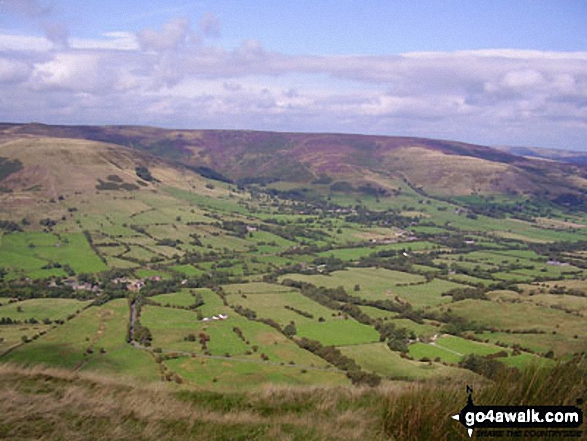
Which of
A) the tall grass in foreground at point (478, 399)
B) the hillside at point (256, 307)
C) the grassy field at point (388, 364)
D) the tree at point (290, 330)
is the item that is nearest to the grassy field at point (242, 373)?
the hillside at point (256, 307)

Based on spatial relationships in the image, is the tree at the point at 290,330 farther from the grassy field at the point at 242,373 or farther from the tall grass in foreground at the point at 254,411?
the tall grass in foreground at the point at 254,411

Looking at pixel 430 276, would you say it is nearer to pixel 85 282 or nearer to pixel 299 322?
pixel 299 322

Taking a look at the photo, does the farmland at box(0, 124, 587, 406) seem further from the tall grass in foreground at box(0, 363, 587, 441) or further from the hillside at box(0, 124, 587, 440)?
the tall grass in foreground at box(0, 363, 587, 441)

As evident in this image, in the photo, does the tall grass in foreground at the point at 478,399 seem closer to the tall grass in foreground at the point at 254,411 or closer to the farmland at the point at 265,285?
the tall grass in foreground at the point at 254,411

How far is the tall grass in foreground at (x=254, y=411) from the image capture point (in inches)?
345

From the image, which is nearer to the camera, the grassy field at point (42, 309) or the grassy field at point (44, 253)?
the grassy field at point (42, 309)

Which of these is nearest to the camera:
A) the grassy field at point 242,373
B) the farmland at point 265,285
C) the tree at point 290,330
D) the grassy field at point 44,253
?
the grassy field at point 242,373

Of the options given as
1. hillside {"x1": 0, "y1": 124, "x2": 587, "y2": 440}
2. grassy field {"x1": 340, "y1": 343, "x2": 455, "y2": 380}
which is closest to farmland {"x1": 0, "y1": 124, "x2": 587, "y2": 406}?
grassy field {"x1": 340, "y1": 343, "x2": 455, "y2": 380}

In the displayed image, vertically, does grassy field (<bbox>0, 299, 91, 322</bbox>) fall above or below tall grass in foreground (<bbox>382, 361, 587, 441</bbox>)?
below

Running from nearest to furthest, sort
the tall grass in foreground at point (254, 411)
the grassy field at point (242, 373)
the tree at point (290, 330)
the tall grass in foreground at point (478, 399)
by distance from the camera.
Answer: the tall grass in foreground at point (478, 399), the tall grass in foreground at point (254, 411), the grassy field at point (242, 373), the tree at point (290, 330)

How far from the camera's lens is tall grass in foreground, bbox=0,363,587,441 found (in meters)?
8.77

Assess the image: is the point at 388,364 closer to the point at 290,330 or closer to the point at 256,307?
the point at 290,330

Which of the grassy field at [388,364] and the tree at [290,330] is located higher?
the grassy field at [388,364]

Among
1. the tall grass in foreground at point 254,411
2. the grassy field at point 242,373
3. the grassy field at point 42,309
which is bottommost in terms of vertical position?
the grassy field at point 42,309
